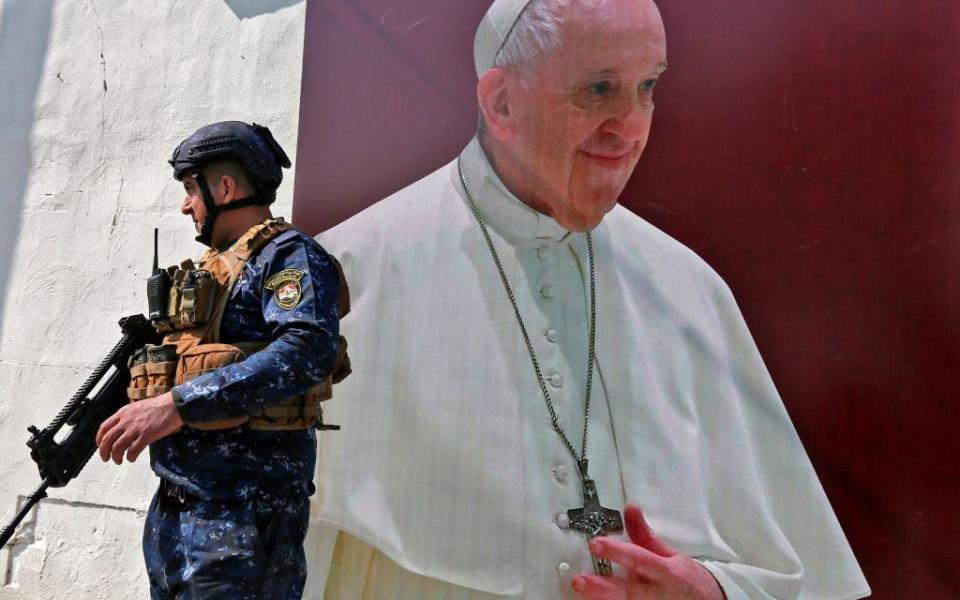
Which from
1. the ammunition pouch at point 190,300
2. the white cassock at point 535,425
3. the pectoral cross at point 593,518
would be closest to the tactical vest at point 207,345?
the ammunition pouch at point 190,300

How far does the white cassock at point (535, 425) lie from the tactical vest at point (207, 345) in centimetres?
35

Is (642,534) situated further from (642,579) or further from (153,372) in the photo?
(153,372)

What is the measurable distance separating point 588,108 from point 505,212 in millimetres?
335

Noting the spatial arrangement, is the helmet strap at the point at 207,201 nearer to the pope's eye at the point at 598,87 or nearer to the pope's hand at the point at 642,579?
the pope's eye at the point at 598,87

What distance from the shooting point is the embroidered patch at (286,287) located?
174 centimetres

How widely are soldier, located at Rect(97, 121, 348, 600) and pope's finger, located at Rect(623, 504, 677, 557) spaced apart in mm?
740

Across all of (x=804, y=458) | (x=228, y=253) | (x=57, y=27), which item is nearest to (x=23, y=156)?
(x=57, y=27)

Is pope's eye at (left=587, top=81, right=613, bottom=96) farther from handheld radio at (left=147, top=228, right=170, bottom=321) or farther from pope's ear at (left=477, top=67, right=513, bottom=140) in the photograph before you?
handheld radio at (left=147, top=228, right=170, bottom=321)

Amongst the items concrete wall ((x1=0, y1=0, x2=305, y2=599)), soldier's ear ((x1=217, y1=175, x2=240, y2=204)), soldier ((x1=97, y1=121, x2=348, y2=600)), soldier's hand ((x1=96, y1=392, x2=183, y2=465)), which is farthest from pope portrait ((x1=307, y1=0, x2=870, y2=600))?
concrete wall ((x1=0, y1=0, x2=305, y2=599))

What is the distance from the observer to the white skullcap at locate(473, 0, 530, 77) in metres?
2.29

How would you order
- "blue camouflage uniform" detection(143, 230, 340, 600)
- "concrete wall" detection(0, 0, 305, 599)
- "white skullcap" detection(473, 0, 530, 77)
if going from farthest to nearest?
"concrete wall" detection(0, 0, 305, 599) < "white skullcap" detection(473, 0, 530, 77) < "blue camouflage uniform" detection(143, 230, 340, 600)

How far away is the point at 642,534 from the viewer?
2.01 metres

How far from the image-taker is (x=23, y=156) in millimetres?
3090

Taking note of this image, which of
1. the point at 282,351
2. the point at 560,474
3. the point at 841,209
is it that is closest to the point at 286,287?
the point at 282,351
